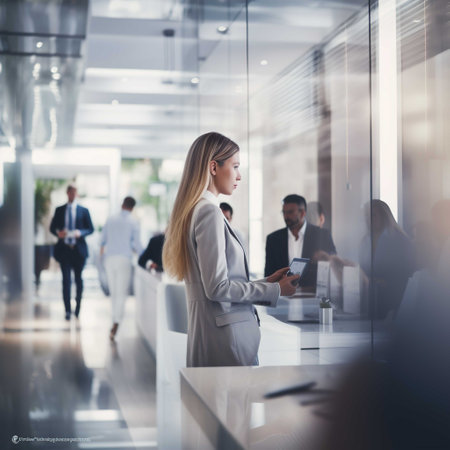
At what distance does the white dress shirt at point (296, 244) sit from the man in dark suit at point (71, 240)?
6.64 metres

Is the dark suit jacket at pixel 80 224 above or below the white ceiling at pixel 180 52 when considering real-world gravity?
below

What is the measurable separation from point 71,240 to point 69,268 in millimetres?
428

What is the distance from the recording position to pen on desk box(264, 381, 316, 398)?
1.47m

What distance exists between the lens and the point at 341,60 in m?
2.79

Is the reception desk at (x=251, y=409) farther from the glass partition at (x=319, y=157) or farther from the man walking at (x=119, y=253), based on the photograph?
the man walking at (x=119, y=253)

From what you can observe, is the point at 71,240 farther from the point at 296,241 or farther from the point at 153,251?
the point at 296,241

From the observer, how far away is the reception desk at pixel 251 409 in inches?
47.0

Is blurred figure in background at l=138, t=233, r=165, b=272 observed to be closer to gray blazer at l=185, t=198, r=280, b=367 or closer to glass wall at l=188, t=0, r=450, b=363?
glass wall at l=188, t=0, r=450, b=363

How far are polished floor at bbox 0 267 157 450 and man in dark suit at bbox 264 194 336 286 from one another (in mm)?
1335

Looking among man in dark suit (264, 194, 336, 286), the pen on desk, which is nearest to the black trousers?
man in dark suit (264, 194, 336, 286)

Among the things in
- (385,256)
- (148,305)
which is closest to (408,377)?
(385,256)

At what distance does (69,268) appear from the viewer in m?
9.51

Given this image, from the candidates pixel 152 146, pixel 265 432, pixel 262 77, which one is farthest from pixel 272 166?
pixel 152 146

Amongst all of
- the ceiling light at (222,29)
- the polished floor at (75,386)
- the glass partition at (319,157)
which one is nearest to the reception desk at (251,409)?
the glass partition at (319,157)
